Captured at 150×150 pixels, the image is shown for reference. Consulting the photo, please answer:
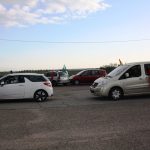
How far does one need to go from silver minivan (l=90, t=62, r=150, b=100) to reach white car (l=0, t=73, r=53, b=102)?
114 inches

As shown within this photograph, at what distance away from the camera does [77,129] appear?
1123 cm

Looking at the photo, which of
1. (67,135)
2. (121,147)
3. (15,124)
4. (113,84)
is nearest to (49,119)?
(15,124)

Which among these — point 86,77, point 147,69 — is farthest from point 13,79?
point 86,77

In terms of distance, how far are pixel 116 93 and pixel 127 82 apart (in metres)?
0.76

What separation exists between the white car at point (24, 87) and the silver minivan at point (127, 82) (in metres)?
2.91

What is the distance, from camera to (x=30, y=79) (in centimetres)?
2084

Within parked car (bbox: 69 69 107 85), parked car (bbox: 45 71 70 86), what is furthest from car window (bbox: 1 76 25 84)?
parked car (bbox: 45 71 70 86)

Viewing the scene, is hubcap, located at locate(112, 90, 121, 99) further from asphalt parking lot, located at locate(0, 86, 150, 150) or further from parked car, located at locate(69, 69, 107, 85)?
parked car, located at locate(69, 69, 107, 85)

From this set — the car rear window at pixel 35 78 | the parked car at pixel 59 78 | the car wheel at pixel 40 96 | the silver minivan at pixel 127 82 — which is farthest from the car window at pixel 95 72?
the silver minivan at pixel 127 82

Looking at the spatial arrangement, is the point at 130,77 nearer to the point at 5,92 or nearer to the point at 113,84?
the point at 113,84

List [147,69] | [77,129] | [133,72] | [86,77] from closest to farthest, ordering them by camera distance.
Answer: [77,129]
[133,72]
[147,69]
[86,77]

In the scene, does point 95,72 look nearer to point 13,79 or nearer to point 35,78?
point 35,78

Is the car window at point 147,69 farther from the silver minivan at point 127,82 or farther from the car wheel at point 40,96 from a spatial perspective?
the car wheel at point 40,96

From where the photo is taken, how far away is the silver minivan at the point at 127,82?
1973 centimetres
